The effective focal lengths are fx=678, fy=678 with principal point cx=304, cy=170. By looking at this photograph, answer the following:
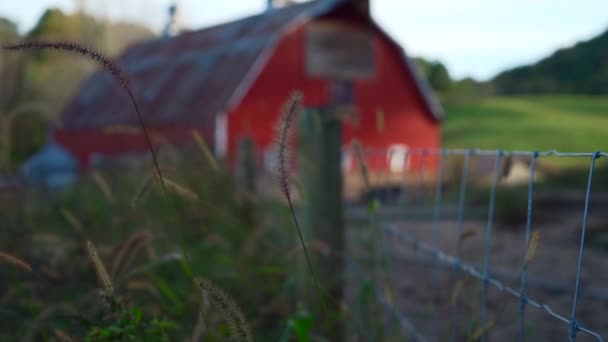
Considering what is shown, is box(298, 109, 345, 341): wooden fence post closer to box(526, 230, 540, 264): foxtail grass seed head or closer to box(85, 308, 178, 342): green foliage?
box(85, 308, 178, 342): green foliage

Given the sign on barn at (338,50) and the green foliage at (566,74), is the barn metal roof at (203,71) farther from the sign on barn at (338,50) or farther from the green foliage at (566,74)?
the green foliage at (566,74)

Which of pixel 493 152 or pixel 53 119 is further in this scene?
pixel 53 119

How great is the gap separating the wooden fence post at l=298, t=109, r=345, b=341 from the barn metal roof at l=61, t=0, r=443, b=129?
986 centimetres

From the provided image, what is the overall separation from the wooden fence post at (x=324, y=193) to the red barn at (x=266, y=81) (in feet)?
33.1

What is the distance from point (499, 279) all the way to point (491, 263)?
669 mm

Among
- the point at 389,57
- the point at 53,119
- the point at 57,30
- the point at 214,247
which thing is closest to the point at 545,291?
the point at 214,247

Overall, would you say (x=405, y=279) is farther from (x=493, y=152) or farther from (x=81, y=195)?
(x=493, y=152)

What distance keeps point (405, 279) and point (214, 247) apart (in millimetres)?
1509

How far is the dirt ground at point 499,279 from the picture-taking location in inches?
129

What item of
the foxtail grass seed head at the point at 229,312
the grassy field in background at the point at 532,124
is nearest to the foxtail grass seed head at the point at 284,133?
the foxtail grass seed head at the point at 229,312

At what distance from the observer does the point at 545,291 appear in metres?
3.97

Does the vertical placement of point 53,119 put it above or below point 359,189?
above

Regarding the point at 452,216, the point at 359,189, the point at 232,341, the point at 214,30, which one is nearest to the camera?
the point at 232,341

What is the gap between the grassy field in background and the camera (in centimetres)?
2477
